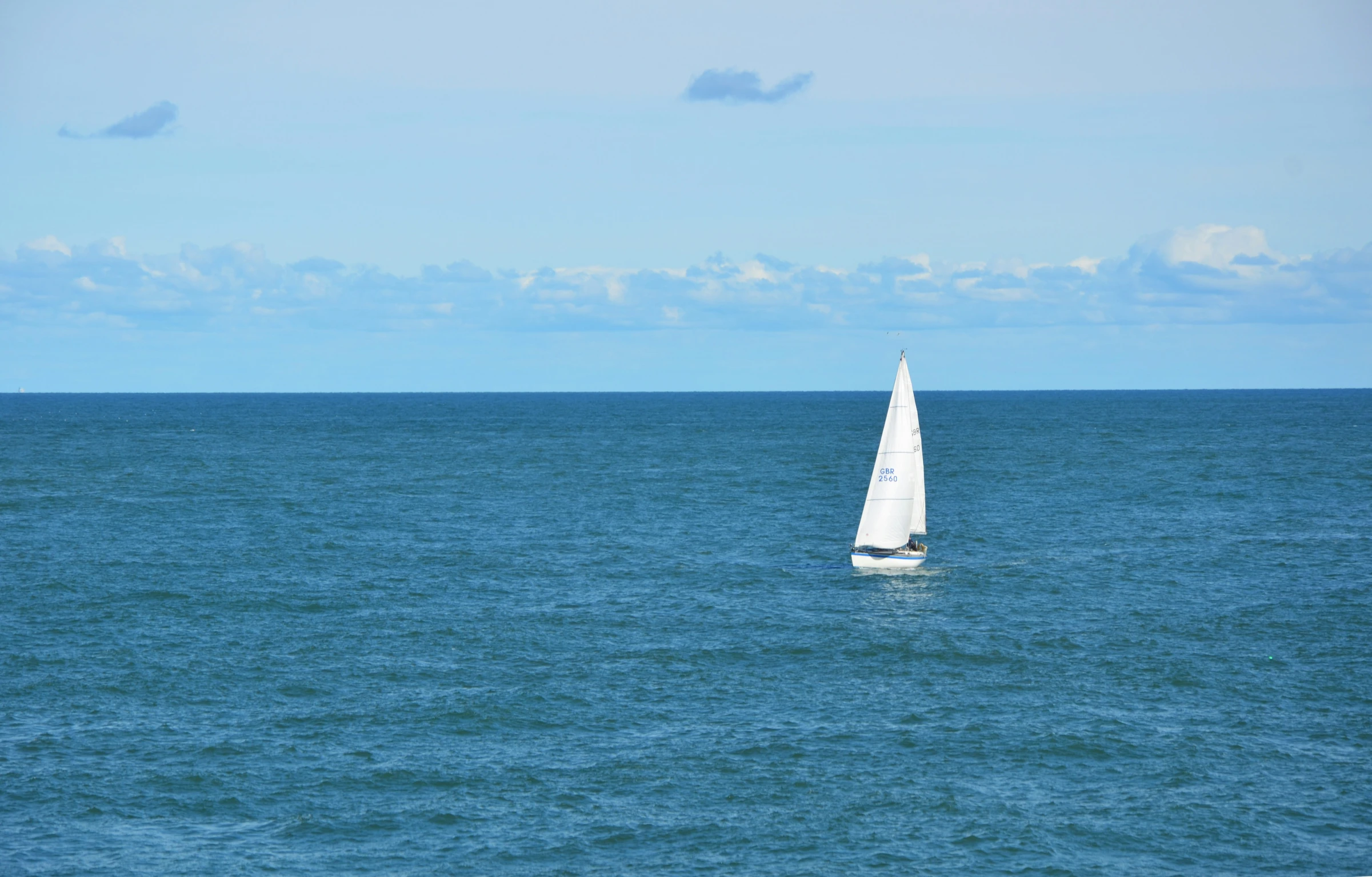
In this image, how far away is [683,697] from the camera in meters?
49.2

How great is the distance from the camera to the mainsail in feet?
243

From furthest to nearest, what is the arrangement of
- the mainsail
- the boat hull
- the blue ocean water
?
the boat hull
the mainsail
the blue ocean water

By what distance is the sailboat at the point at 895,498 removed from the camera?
74125 mm

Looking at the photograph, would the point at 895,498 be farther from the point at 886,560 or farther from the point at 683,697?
the point at 683,697

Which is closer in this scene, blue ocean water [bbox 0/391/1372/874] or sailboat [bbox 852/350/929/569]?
blue ocean water [bbox 0/391/1372/874]

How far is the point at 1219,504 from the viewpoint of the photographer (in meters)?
108

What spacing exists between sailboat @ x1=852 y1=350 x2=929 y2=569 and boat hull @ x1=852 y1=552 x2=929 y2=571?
35mm

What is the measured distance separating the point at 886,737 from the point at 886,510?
31284 mm

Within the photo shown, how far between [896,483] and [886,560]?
15.8 feet

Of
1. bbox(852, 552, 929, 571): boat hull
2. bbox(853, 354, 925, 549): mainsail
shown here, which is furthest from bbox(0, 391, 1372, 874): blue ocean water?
bbox(853, 354, 925, 549): mainsail

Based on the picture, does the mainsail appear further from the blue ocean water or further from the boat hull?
the blue ocean water

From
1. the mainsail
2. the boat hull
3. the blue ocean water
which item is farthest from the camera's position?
the boat hull

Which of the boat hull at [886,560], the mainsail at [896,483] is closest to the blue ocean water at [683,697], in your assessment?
the boat hull at [886,560]

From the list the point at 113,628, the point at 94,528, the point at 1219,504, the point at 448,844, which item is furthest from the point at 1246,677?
the point at 94,528
